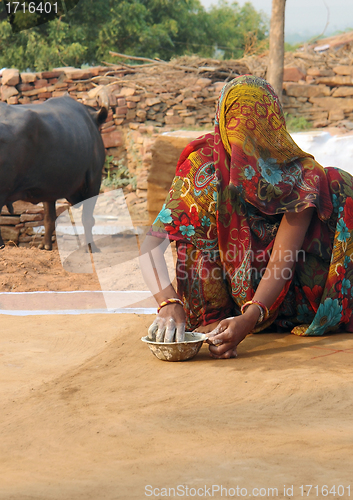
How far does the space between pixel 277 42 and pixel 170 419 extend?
8594 millimetres

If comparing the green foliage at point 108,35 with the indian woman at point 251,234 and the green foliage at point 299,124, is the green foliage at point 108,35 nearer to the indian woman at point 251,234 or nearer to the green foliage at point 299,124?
the green foliage at point 299,124

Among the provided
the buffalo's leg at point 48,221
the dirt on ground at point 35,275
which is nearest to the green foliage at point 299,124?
the buffalo's leg at point 48,221

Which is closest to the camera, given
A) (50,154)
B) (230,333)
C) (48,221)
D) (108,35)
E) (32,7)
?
(230,333)

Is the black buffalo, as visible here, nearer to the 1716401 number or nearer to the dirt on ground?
the dirt on ground

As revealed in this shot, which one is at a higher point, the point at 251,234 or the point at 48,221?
the point at 251,234

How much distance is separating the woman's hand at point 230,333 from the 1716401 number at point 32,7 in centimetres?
1391

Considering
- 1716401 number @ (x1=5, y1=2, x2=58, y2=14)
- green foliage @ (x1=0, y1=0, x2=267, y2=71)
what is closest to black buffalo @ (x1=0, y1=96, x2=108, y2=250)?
1716401 number @ (x1=5, y1=2, x2=58, y2=14)

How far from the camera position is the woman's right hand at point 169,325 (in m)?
2.23

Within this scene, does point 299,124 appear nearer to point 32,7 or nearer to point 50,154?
point 50,154

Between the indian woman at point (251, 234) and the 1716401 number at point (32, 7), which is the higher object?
the 1716401 number at point (32, 7)

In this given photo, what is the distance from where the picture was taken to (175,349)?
2.25 meters

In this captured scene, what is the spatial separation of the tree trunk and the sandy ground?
7.54 m

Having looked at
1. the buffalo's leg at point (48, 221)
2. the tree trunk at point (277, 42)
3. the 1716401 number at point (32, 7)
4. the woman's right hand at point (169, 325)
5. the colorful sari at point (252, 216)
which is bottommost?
the buffalo's leg at point (48, 221)

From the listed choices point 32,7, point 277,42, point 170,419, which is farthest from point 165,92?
point 170,419
